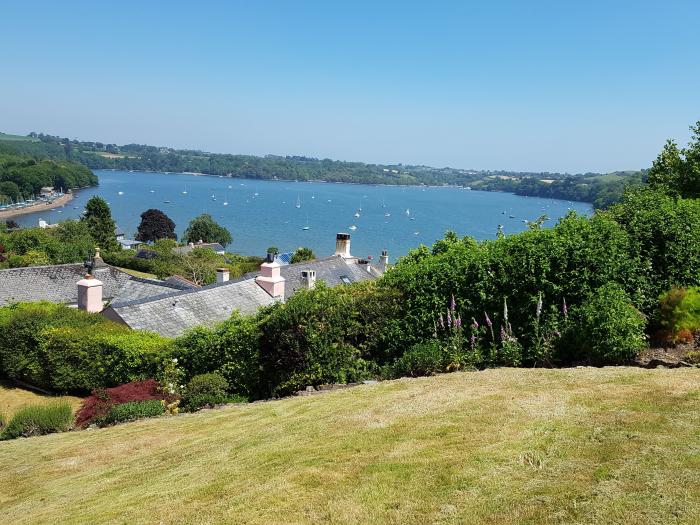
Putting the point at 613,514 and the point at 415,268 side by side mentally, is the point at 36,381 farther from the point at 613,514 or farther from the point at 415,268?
the point at 613,514

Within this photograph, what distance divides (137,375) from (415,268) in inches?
359

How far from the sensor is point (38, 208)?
158 m

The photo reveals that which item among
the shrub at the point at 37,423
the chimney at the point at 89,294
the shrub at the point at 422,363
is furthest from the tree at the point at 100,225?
the shrub at the point at 422,363

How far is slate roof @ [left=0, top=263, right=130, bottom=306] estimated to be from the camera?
29.5 metres

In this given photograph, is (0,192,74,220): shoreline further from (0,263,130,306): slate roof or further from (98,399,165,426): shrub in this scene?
(98,399,165,426): shrub

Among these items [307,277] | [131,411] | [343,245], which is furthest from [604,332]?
[343,245]

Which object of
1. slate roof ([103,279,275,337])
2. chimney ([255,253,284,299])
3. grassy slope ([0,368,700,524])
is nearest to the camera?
grassy slope ([0,368,700,524])

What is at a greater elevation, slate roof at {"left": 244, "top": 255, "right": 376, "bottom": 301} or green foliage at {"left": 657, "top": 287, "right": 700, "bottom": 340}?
green foliage at {"left": 657, "top": 287, "right": 700, "bottom": 340}

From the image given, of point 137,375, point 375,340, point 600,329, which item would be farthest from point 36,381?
point 600,329

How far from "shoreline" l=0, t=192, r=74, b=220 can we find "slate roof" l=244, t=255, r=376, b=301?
128m

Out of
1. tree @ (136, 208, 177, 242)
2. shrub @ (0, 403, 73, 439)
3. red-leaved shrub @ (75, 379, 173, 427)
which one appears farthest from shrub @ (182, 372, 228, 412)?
tree @ (136, 208, 177, 242)

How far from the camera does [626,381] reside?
10328 mm

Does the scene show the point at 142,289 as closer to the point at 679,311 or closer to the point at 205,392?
the point at 205,392

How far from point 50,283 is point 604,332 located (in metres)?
28.8
